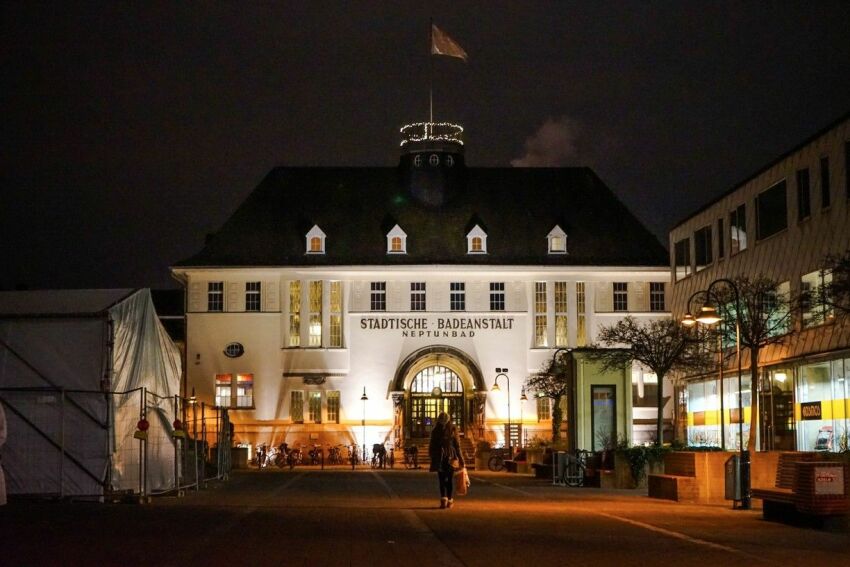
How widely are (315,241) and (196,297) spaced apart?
6.44 metres

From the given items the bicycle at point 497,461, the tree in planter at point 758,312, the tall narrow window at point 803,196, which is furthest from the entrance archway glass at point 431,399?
the tall narrow window at point 803,196

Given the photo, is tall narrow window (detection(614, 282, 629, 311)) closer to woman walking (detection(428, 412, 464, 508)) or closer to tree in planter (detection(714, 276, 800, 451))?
tree in planter (detection(714, 276, 800, 451))

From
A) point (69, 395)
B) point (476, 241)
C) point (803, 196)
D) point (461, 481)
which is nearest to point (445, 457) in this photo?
point (461, 481)

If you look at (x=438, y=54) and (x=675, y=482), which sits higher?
(x=438, y=54)

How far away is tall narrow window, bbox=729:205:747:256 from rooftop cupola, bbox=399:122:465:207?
22355 millimetres

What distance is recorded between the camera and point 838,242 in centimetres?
4000

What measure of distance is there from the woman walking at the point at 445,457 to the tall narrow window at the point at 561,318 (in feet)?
135

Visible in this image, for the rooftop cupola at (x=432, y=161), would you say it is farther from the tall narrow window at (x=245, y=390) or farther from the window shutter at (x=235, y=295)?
the tall narrow window at (x=245, y=390)

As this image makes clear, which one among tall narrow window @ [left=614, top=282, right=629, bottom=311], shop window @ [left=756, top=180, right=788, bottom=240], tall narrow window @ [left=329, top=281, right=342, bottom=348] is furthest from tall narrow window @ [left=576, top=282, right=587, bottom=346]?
shop window @ [left=756, top=180, right=788, bottom=240]

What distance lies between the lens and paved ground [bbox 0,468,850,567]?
1619cm

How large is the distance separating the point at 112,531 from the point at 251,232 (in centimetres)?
5038

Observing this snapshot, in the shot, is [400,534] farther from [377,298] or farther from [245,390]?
[377,298]

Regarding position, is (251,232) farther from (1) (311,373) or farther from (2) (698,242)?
(2) (698,242)

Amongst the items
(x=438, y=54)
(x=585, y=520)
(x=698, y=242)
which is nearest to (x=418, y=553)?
(x=585, y=520)
